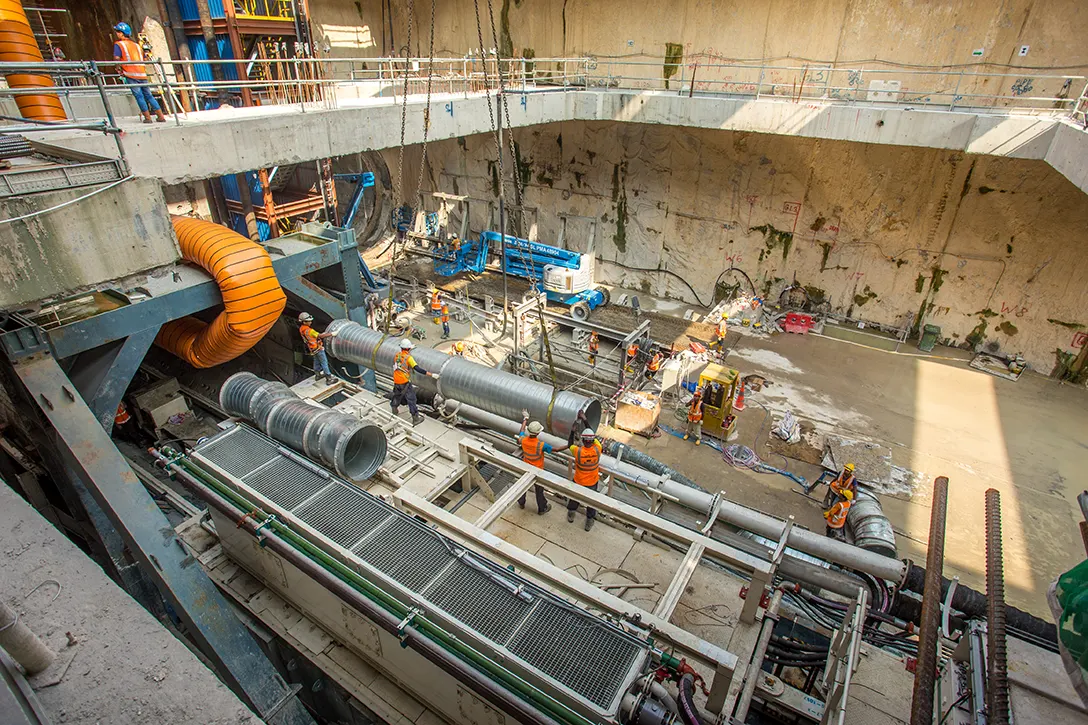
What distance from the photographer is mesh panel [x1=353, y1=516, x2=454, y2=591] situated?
4.46 meters

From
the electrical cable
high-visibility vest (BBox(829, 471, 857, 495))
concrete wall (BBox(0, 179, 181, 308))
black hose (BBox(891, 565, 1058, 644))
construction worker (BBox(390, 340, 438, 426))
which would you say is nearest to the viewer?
the electrical cable

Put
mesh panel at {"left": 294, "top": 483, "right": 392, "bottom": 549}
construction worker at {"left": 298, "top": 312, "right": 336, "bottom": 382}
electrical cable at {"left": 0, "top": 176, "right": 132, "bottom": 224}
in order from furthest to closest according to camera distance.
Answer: construction worker at {"left": 298, "top": 312, "right": 336, "bottom": 382}, mesh panel at {"left": 294, "top": 483, "right": 392, "bottom": 549}, electrical cable at {"left": 0, "top": 176, "right": 132, "bottom": 224}

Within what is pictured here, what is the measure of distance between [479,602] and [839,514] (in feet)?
22.0

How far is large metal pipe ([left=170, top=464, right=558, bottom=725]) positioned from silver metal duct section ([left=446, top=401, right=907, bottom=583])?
9.65ft

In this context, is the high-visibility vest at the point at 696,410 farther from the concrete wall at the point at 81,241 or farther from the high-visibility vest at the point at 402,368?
the concrete wall at the point at 81,241

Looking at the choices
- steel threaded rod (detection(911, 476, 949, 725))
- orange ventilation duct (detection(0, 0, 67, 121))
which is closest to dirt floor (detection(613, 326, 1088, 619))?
steel threaded rod (detection(911, 476, 949, 725))

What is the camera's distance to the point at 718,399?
35.9 feet

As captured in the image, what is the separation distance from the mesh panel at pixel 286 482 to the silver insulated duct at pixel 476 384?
2.91 m

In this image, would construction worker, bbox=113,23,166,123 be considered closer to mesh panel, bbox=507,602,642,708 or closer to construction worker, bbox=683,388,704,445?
mesh panel, bbox=507,602,642,708

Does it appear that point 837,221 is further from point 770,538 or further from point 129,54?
point 129,54

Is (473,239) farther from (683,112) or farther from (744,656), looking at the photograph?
(744,656)

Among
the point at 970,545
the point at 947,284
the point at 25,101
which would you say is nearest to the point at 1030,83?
the point at 947,284

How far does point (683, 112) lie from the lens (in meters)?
13.7

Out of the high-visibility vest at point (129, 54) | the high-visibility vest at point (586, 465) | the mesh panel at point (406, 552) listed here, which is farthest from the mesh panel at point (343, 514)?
the high-visibility vest at point (129, 54)
